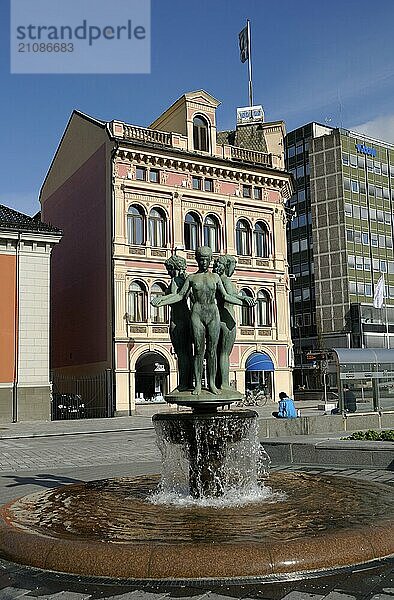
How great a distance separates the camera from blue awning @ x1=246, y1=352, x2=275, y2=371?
44.2m

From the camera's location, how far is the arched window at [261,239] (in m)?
46.5

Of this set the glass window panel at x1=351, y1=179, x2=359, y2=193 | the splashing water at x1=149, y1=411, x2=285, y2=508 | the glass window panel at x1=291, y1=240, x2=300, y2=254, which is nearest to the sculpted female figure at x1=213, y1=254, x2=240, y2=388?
the splashing water at x1=149, y1=411, x2=285, y2=508

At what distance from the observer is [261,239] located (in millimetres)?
46844

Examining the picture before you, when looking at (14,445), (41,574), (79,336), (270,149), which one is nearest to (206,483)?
(41,574)

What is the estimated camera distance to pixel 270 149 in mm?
49750

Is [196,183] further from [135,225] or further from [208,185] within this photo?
[135,225]

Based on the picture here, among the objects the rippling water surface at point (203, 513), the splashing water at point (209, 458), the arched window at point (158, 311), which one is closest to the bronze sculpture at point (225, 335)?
the splashing water at point (209, 458)

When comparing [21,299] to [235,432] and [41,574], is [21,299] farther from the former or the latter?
[41,574]

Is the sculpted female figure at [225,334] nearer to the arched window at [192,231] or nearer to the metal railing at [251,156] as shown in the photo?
the arched window at [192,231]

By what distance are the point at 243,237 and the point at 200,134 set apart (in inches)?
286

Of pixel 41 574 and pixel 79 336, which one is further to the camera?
pixel 79 336

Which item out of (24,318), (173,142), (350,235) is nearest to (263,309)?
(173,142)

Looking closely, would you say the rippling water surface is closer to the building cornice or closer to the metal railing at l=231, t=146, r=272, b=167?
the building cornice

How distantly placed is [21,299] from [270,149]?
2291 cm
